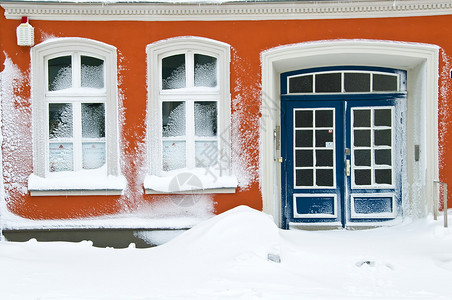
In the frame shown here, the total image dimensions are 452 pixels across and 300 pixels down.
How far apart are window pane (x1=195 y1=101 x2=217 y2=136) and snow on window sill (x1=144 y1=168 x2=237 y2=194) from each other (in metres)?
0.60

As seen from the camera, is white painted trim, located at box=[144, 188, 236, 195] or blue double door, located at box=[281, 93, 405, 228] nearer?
white painted trim, located at box=[144, 188, 236, 195]

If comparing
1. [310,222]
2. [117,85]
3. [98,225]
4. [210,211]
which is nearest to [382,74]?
[310,222]

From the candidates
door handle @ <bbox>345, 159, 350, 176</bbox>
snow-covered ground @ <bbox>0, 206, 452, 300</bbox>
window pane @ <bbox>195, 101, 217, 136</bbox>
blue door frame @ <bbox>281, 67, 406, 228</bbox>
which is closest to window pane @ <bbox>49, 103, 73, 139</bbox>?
snow-covered ground @ <bbox>0, 206, 452, 300</bbox>

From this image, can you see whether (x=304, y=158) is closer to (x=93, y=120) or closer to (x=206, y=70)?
(x=206, y=70)

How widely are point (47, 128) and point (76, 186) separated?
955 mm

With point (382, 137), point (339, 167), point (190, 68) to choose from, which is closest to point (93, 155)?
point (190, 68)

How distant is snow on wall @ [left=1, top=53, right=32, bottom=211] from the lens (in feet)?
22.9

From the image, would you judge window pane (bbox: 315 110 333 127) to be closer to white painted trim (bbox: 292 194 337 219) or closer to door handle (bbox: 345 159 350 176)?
door handle (bbox: 345 159 350 176)

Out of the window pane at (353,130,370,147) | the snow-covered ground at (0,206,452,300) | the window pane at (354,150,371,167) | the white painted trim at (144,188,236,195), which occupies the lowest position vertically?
the snow-covered ground at (0,206,452,300)

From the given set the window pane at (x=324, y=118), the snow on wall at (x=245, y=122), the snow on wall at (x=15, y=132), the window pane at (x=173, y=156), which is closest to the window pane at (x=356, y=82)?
the window pane at (x=324, y=118)

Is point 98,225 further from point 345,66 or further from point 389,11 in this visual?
point 389,11

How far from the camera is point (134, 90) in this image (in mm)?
7008

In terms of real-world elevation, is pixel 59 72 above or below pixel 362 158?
above

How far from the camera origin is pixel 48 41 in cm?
696
